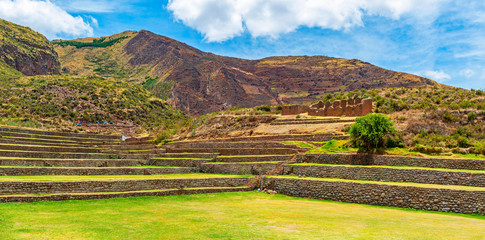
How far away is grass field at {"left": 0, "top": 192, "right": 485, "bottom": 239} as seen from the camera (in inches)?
330

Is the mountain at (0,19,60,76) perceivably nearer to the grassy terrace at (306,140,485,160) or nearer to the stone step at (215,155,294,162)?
the stone step at (215,155,294,162)

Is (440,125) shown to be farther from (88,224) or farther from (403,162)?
(88,224)

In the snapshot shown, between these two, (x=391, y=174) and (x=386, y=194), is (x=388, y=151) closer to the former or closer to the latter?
(x=391, y=174)

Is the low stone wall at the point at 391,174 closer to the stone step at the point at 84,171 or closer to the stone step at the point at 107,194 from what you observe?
the stone step at the point at 107,194

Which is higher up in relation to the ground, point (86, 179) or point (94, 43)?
point (94, 43)

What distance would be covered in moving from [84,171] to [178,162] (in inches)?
296

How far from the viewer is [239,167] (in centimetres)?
2184

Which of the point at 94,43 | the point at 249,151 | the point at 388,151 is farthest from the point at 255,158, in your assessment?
the point at 94,43

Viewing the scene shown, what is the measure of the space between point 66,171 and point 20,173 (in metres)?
2.22

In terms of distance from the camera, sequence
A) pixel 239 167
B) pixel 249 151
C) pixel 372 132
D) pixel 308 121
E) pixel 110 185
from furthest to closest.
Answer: pixel 308 121, pixel 249 151, pixel 239 167, pixel 372 132, pixel 110 185

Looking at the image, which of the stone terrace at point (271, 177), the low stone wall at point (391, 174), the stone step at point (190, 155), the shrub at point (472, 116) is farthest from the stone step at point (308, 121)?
the low stone wall at point (391, 174)

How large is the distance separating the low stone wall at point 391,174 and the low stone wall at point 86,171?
26.5 ft

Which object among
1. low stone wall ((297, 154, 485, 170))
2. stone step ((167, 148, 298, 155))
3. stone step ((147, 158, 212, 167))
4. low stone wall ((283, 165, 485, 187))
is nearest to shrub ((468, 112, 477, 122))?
low stone wall ((297, 154, 485, 170))

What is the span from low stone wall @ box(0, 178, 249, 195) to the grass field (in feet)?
4.60
